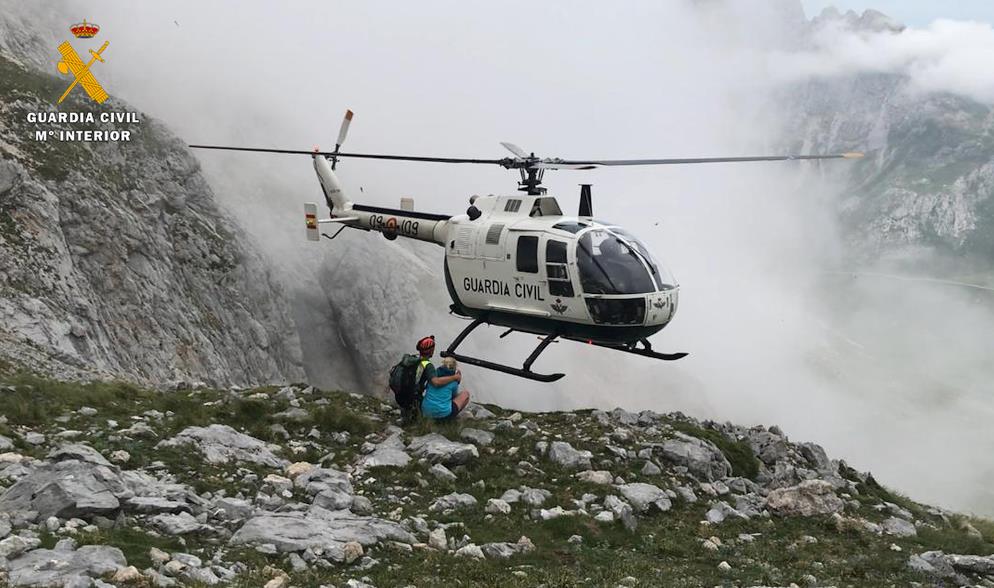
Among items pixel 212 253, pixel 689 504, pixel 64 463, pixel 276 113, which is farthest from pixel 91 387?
pixel 276 113

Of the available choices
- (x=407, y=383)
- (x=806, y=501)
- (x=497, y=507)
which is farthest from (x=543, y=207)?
(x=806, y=501)

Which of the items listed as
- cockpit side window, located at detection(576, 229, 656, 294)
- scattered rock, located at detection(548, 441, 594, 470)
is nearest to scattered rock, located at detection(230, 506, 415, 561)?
scattered rock, located at detection(548, 441, 594, 470)

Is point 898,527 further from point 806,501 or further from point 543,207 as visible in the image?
point 543,207

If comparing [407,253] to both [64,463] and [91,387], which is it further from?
[64,463]

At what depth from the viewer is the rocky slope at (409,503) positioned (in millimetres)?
8242

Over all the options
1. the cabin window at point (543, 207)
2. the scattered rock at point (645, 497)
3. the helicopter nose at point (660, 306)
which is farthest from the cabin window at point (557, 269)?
the scattered rock at point (645, 497)

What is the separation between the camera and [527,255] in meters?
16.8

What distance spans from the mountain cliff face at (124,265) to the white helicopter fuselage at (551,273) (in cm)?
1098

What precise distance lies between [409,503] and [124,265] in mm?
28310

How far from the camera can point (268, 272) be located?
48.0 m

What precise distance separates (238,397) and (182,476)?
15.0 ft

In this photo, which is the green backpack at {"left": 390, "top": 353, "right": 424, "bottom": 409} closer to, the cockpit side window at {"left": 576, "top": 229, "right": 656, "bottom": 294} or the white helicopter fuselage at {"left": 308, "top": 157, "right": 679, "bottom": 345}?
the white helicopter fuselage at {"left": 308, "top": 157, "right": 679, "bottom": 345}

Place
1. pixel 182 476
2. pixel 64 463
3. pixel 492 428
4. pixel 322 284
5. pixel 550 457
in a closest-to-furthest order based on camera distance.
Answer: pixel 64 463 < pixel 182 476 < pixel 550 457 < pixel 492 428 < pixel 322 284

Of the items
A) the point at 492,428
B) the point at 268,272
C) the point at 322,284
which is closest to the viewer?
the point at 492,428
